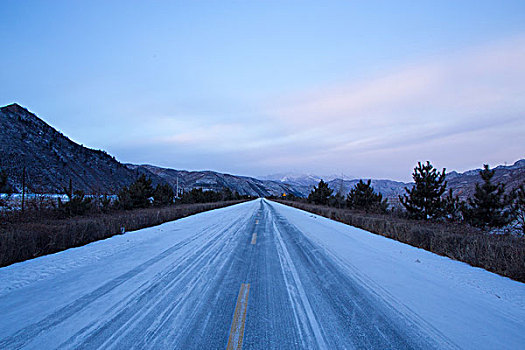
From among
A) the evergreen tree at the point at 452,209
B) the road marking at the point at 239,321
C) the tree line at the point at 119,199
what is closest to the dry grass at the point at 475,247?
the road marking at the point at 239,321

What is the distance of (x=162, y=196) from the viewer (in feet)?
108

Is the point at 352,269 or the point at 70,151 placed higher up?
the point at 70,151

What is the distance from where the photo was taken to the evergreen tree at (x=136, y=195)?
23.9 metres

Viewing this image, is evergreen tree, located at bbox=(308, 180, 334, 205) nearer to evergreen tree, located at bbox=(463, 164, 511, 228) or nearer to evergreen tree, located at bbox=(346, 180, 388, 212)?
evergreen tree, located at bbox=(346, 180, 388, 212)

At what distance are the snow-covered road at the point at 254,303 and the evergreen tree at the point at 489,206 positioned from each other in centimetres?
1261

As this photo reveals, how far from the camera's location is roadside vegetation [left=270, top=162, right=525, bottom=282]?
688cm

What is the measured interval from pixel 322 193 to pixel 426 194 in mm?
25779

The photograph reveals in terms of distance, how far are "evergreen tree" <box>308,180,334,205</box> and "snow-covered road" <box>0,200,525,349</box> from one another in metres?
36.6

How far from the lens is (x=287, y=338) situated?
3270 millimetres

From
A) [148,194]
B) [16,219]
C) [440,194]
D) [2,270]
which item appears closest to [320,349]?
[2,270]

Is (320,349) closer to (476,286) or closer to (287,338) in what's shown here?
(287,338)

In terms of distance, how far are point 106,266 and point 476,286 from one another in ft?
28.0

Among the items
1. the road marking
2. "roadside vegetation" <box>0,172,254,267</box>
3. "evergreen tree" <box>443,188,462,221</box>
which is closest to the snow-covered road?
the road marking

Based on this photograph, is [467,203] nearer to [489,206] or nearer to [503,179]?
[489,206]
